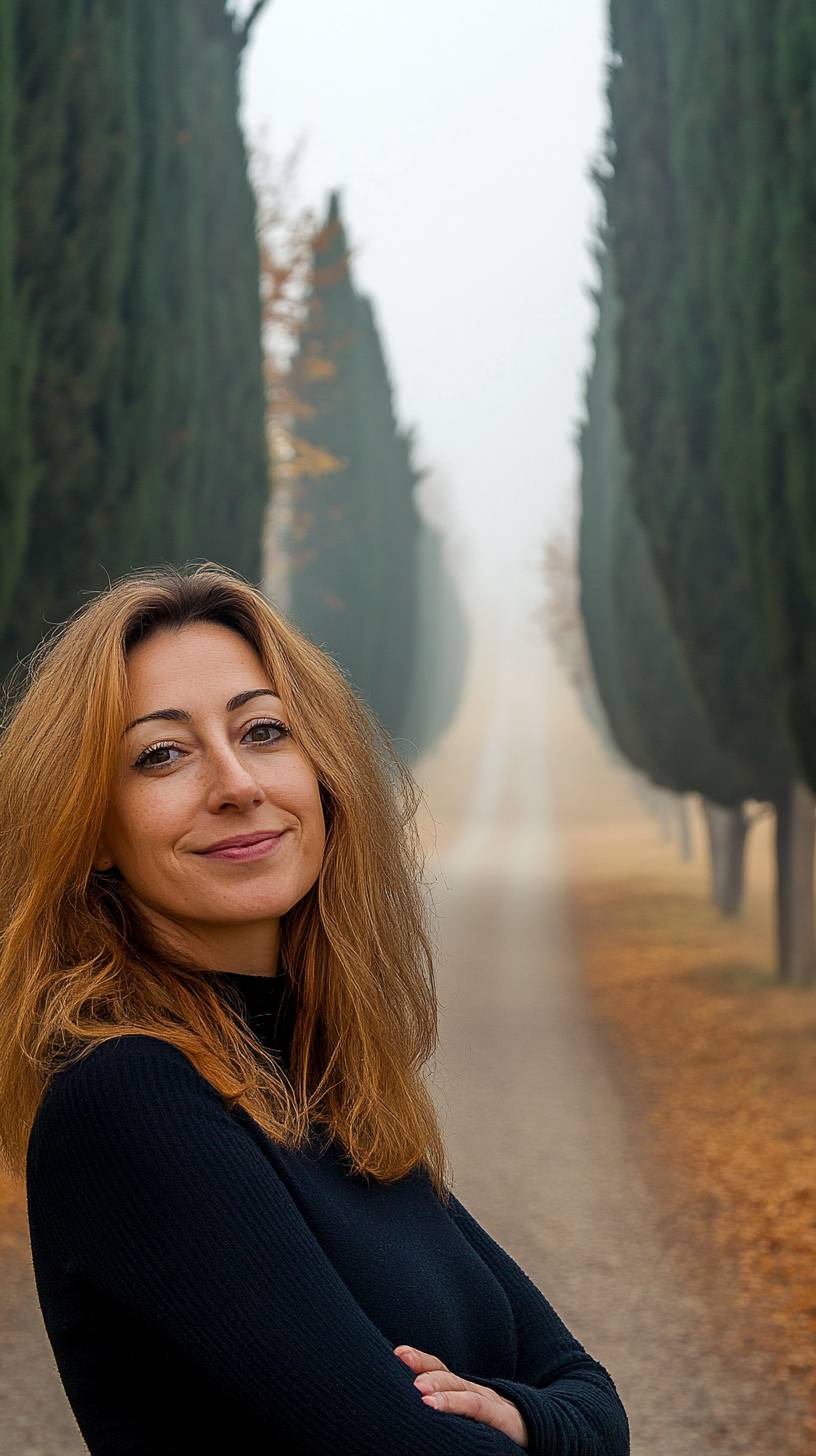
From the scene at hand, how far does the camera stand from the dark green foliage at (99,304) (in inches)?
273

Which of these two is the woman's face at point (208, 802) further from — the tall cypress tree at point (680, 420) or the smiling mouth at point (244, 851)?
the tall cypress tree at point (680, 420)

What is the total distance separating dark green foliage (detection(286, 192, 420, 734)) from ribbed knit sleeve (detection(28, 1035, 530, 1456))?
18.4 metres

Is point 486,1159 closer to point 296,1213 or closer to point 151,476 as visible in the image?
point 151,476

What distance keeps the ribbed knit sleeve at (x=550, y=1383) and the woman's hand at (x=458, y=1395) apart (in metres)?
0.04

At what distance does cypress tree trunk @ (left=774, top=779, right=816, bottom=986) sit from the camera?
11336 millimetres

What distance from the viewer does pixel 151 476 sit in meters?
8.05

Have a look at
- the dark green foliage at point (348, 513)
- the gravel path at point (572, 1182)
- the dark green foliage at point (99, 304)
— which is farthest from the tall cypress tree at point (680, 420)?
the dark green foliage at point (348, 513)

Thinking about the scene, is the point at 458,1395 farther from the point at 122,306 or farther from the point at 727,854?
the point at 727,854

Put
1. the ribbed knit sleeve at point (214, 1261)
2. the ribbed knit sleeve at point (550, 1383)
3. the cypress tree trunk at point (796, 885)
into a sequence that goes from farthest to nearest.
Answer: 1. the cypress tree trunk at point (796, 885)
2. the ribbed knit sleeve at point (550, 1383)
3. the ribbed knit sleeve at point (214, 1261)

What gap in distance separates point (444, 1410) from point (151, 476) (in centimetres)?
706

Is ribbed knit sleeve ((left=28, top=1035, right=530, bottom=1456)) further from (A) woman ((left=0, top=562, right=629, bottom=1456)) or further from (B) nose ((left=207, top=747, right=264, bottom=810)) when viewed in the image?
(B) nose ((left=207, top=747, right=264, bottom=810))

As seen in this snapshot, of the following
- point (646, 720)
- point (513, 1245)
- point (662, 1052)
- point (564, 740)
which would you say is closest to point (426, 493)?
point (564, 740)

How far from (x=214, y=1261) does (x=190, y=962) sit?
1.20ft

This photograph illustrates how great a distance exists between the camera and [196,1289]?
51.4 inches
